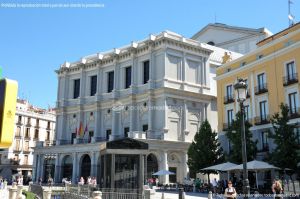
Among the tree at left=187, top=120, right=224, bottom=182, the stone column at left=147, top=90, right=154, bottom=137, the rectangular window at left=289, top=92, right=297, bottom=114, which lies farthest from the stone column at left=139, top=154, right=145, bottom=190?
the stone column at left=147, top=90, right=154, bottom=137

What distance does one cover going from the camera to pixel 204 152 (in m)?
35.4

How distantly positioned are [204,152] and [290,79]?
10617 millimetres

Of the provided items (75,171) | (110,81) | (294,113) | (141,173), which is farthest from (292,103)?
(75,171)

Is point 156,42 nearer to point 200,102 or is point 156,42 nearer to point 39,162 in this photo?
point 200,102

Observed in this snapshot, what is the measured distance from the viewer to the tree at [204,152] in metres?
35.3

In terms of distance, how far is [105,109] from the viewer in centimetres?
5200

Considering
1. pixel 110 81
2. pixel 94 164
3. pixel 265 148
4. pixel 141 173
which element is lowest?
pixel 141 173

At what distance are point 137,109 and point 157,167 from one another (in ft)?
29.0

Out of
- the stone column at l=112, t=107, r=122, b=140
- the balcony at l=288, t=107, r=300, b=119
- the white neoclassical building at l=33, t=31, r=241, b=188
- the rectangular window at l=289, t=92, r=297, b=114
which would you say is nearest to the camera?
the balcony at l=288, t=107, r=300, b=119

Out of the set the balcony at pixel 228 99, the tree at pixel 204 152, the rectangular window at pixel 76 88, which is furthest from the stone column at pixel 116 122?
the balcony at pixel 228 99

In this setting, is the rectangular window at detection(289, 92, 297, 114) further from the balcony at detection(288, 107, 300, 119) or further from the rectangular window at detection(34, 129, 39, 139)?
the rectangular window at detection(34, 129, 39, 139)

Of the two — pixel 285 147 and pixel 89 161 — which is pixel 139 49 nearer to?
pixel 89 161

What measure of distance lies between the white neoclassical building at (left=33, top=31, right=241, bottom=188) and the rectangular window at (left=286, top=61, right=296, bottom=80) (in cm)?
1696

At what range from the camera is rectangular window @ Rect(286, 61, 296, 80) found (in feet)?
98.5
